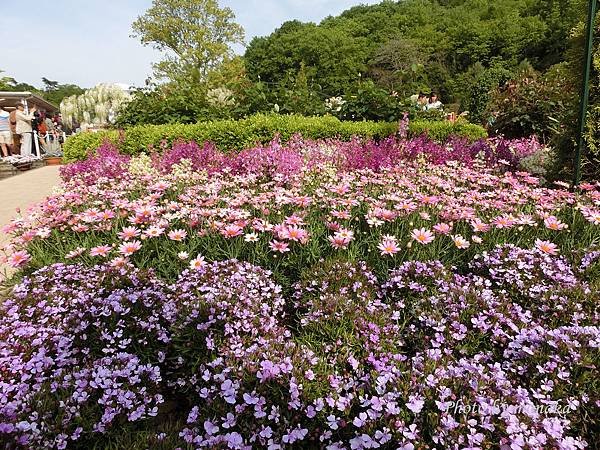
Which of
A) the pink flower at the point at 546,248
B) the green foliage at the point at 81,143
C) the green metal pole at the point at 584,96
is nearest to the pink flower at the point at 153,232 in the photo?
the pink flower at the point at 546,248

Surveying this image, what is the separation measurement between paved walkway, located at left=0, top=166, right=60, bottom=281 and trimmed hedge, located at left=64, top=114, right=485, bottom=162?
151 cm

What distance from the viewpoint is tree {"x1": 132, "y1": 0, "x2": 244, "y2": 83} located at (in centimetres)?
2781

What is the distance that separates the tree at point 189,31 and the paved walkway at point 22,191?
17.1 meters

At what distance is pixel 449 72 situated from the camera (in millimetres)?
43938

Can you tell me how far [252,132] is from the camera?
8625 mm

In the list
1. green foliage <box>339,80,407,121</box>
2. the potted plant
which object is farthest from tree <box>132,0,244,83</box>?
green foliage <box>339,80,407,121</box>

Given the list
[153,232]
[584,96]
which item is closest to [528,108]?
[584,96]

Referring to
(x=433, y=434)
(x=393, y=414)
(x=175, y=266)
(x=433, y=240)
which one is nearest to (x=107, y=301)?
(x=175, y=266)

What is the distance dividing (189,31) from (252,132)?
23.5 m

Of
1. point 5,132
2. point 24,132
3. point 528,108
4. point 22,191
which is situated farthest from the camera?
point 24,132

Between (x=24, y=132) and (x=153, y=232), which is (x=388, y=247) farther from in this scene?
(x=24, y=132)

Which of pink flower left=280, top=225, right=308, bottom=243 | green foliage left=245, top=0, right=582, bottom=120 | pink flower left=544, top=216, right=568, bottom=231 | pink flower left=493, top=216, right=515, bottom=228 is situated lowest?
pink flower left=544, top=216, right=568, bottom=231

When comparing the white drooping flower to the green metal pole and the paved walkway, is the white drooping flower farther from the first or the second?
the green metal pole

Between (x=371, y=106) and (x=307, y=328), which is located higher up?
(x=371, y=106)
